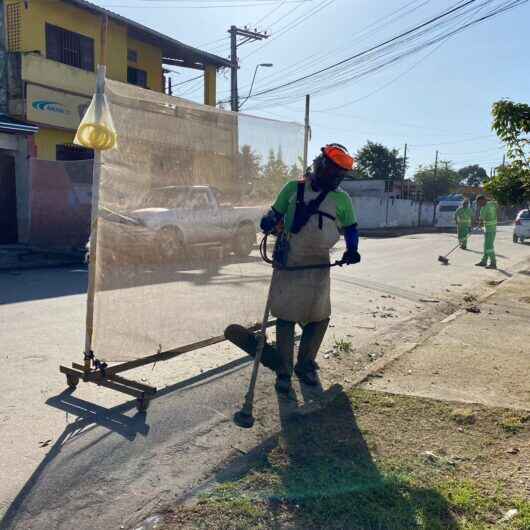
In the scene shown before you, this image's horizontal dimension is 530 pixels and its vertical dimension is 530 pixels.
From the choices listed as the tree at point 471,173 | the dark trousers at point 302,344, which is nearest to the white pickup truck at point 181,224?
the dark trousers at point 302,344

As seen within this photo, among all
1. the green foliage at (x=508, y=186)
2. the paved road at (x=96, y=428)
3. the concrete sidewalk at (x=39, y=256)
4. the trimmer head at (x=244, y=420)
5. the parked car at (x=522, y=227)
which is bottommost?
the paved road at (x=96, y=428)

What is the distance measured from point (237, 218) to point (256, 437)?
2.68 m

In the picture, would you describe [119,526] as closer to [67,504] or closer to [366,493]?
[67,504]

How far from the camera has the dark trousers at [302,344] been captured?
443cm

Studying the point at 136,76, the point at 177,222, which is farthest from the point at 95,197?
the point at 136,76

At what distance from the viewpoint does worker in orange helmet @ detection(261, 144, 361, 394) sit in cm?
418

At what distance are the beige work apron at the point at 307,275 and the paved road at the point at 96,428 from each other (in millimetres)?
793

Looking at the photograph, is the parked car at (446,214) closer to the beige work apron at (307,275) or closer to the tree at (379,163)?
the tree at (379,163)

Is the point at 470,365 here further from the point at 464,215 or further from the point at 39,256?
the point at 464,215

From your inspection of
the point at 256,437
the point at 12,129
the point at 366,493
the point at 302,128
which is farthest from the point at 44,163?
the point at 366,493

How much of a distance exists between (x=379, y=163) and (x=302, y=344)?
66.3m

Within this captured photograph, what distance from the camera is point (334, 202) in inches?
168

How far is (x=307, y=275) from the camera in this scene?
437 centimetres

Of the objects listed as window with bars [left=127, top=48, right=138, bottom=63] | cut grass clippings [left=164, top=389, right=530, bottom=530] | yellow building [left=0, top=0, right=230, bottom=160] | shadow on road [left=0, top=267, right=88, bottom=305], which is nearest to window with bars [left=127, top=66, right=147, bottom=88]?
window with bars [left=127, top=48, right=138, bottom=63]
